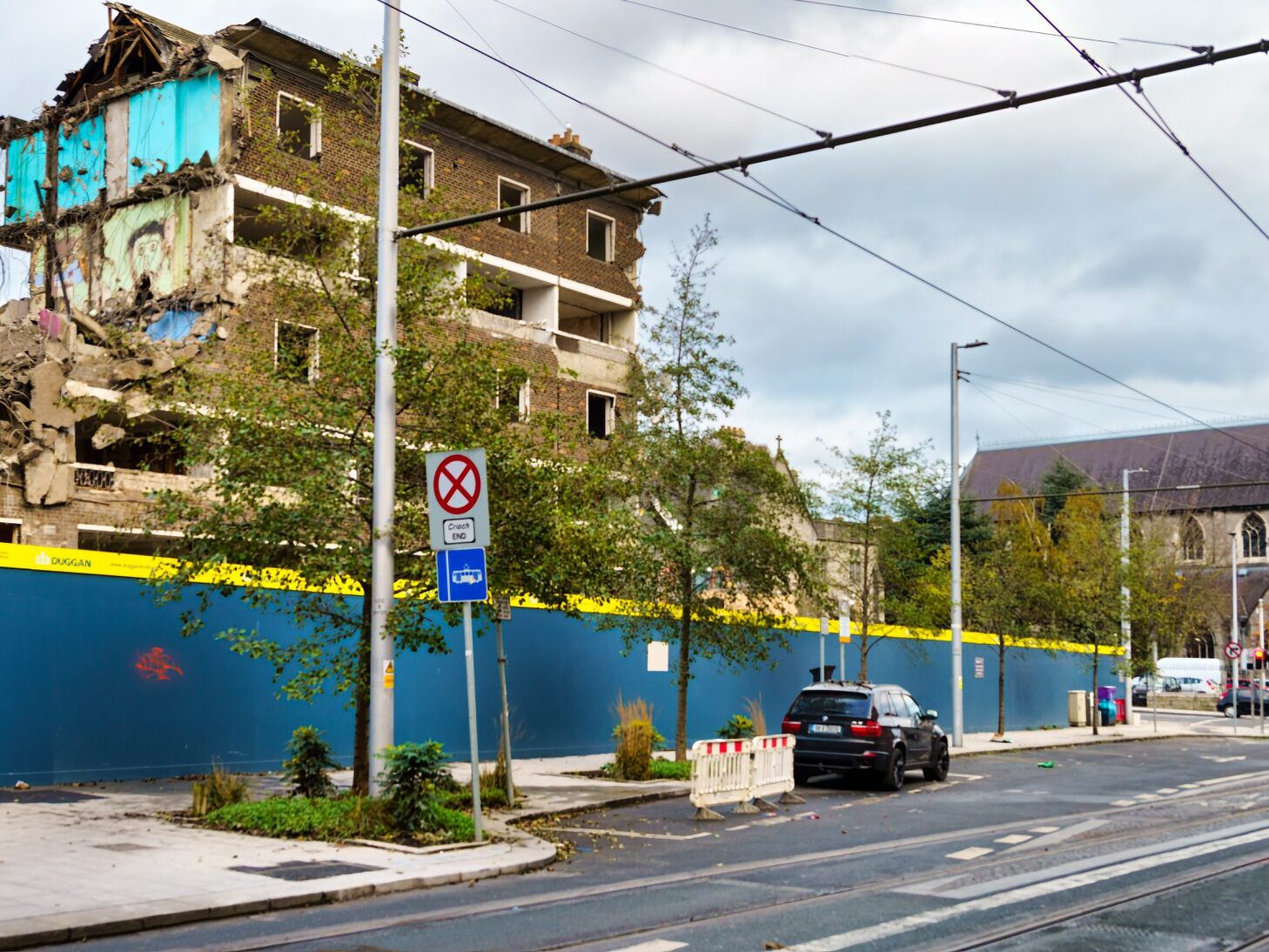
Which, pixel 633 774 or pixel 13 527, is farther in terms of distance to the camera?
pixel 13 527

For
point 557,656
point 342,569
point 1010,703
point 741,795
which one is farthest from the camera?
point 1010,703

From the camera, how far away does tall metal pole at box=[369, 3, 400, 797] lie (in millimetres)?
13422

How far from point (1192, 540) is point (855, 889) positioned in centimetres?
8680

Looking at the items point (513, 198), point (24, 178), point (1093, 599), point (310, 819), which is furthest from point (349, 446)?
point (1093, 599)

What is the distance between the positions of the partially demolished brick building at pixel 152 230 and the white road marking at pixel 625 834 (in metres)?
13.2

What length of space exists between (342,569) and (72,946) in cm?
609

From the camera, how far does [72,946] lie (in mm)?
8109

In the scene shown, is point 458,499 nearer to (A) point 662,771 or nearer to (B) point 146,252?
(A) point 662,771

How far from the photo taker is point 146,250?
106ft

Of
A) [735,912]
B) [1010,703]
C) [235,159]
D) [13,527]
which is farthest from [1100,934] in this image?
[1010,703]

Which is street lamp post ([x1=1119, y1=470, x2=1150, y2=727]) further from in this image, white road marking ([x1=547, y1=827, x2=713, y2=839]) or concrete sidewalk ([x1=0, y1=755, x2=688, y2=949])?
concrete sidewalk ([x1=0, y1=755, x2=688, y2=949])

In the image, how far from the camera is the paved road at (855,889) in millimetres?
8539

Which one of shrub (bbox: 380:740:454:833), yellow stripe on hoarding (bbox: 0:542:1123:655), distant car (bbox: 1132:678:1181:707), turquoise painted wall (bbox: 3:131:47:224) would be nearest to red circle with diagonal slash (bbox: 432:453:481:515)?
yellow stripe on hoarding (bbox: 0:542:1123:655)

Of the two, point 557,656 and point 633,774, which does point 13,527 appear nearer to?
point 557,656
